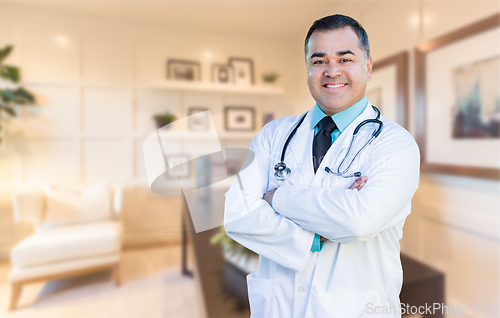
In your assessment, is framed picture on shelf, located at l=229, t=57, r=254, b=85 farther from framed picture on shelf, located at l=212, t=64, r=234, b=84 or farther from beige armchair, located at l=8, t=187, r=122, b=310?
beige armchair, located at l=8, t=187, r=122, b=310

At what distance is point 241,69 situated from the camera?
1.47 m

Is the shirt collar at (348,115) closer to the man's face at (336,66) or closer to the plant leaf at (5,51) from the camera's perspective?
the man's face at (336,66)

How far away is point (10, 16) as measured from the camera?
1.48 m

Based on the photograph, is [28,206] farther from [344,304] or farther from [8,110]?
[344,304]

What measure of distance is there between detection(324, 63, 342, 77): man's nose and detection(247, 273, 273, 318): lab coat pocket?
26 cm

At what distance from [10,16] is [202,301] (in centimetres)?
201

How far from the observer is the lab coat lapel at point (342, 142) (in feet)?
0.93

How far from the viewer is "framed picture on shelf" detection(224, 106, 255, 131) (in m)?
1.24

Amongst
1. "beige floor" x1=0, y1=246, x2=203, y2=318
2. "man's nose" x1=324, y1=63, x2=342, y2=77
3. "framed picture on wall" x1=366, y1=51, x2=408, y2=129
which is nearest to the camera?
"man's nose" x1=324, y1=63, x2=342, y2=77

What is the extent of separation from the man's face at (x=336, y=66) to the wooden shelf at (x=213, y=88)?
966mm

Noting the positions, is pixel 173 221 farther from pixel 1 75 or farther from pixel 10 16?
pixel 10 16

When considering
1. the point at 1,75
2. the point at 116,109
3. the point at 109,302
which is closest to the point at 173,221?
the point at 109,302

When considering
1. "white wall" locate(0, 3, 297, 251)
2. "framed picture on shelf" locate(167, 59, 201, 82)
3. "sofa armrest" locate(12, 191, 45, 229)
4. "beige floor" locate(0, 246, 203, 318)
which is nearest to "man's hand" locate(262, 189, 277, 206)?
"beige floor" locate(0, 246, 203, 318)

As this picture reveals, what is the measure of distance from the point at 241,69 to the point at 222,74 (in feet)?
0.41
